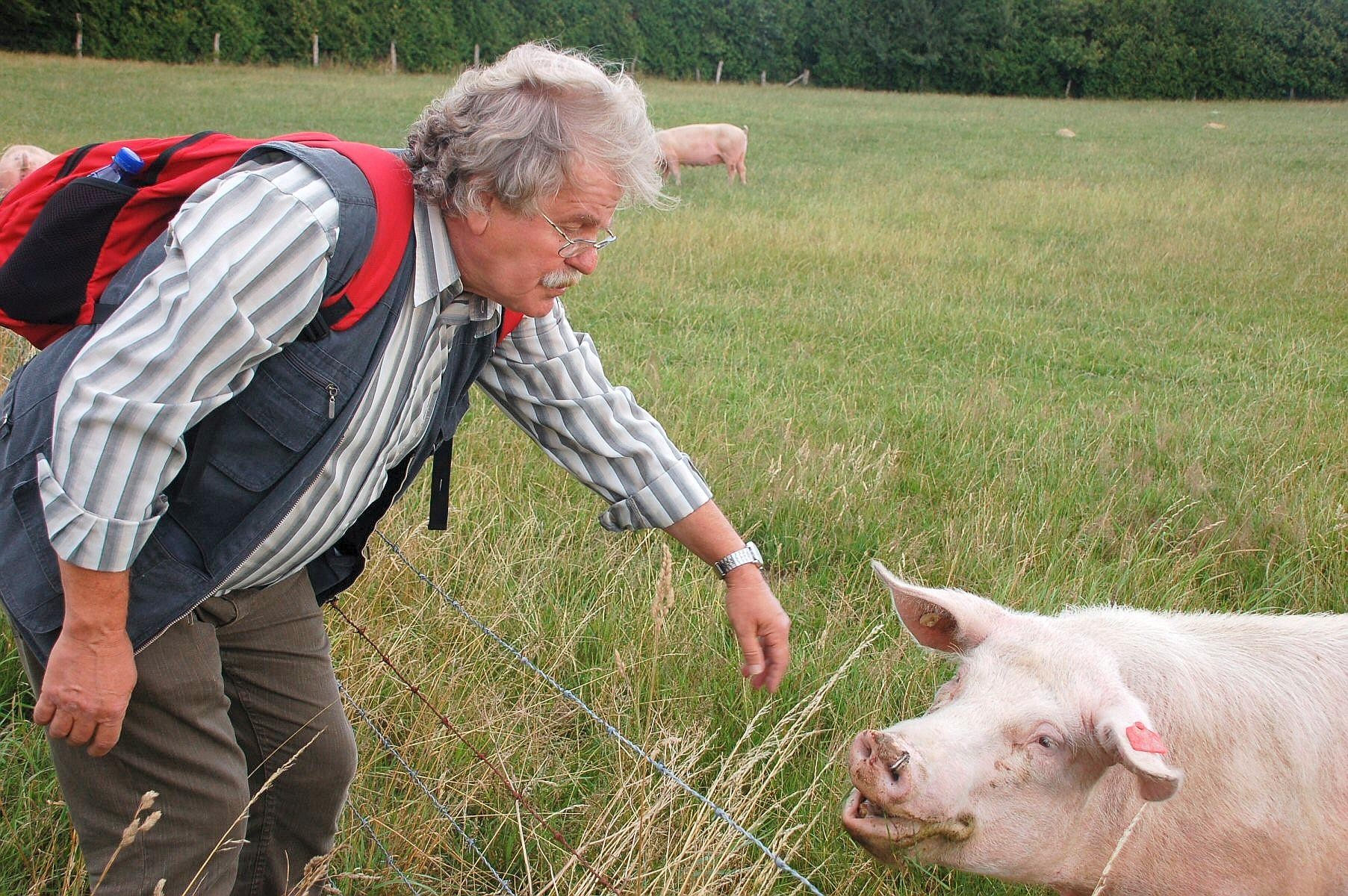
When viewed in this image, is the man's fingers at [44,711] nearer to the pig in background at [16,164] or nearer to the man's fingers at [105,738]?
the man's fingers at [105,738]

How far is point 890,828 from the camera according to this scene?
2322 millimetres

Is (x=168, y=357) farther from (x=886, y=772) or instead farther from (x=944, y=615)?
(x=944, y=615)

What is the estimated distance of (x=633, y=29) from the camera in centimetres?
4488

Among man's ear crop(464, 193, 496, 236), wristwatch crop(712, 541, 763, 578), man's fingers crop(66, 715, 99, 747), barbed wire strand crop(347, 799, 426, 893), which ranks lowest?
barbed wire strand crop(347, 799, 426, 893)

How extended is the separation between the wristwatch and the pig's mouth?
1.88ft

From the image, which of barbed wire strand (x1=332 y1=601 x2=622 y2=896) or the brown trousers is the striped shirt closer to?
the brown trousers

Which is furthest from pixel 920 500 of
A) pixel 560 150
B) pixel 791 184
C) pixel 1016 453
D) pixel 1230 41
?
pixel 1230 41

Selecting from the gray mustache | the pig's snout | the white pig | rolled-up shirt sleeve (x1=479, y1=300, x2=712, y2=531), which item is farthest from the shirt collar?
the white pig

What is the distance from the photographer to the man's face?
2.10 meters

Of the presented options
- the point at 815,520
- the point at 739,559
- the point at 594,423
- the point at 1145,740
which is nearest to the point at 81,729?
the point at 594,423

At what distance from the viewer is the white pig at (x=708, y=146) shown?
19.1 m

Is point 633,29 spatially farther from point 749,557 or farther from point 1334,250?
point 749,557

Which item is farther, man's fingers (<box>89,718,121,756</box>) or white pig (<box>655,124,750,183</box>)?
white pig (<box>655,124,750,183</box>)

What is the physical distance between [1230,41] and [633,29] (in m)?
25.5
